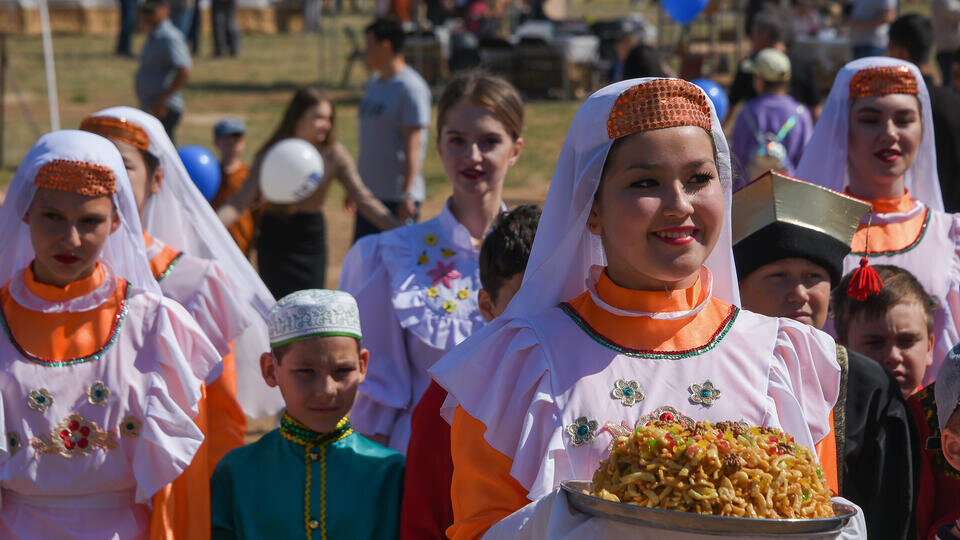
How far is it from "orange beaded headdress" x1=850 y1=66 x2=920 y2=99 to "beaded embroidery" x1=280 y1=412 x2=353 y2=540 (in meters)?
2.39

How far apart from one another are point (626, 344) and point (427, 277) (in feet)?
6.04

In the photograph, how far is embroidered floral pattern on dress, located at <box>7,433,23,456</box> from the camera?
140 inches

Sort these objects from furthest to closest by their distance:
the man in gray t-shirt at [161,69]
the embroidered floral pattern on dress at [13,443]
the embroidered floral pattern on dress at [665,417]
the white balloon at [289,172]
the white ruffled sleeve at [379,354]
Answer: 1. the man in gray t-shirt at [161,69]
2. the white balloon at [289,172]
3. the white ruffled sleeve at [379,354]
4. the embroidered floral pattern on dress at [13,443]
5. the embroidered floral pattern on dress at [665,417]

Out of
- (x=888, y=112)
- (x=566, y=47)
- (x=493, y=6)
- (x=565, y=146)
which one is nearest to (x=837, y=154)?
(x=888, y=112)

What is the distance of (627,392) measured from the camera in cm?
254

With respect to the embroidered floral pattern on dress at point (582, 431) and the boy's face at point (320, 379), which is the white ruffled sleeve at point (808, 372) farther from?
the boy's face at point (320, 379)

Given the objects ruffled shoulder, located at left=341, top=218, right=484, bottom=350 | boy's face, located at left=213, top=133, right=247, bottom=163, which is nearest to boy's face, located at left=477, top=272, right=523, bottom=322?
ruffled shoulder, located at left=341, top=218, right=484, bottom=350

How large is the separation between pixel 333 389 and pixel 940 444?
1819 millimetres

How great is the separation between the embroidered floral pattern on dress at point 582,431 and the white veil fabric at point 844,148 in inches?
104

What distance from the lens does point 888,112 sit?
4.72 metres

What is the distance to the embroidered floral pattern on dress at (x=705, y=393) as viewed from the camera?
254 cm

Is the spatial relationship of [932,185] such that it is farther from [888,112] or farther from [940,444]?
[940,444]

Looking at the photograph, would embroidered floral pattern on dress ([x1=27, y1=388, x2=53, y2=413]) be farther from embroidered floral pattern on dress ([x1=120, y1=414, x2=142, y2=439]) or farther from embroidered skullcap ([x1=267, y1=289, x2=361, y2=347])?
embroidered skullcap ([x1=267, y1=289, x2=361, y2=347])

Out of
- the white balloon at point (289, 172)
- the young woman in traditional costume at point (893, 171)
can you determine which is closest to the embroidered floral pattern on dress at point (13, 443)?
the young woman in traditional costume at point (893, 171)
